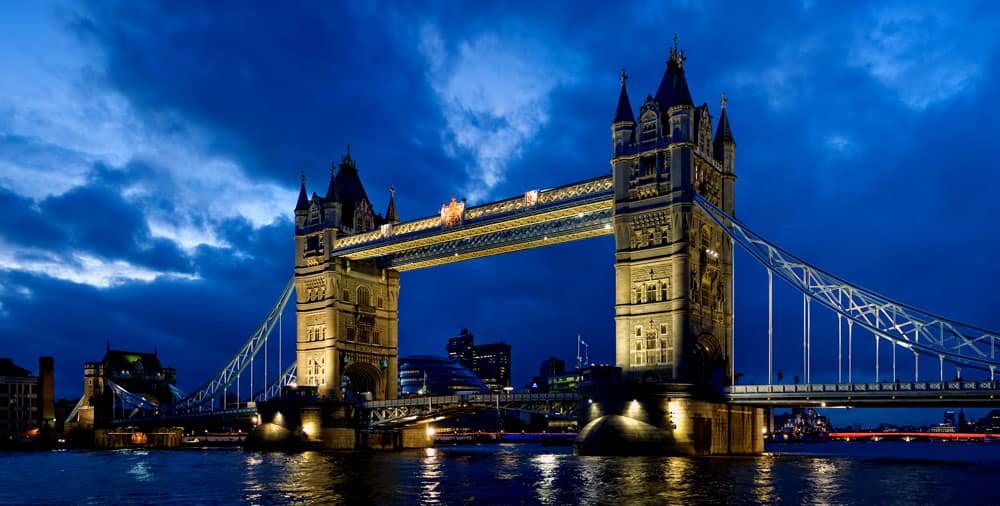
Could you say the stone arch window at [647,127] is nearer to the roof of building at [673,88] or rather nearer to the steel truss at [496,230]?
the roof of building at [673,88]

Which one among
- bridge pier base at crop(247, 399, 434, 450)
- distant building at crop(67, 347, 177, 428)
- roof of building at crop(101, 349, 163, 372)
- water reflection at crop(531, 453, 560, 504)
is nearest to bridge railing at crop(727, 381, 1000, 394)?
water reflection at crop(531, 453, 560, 504)

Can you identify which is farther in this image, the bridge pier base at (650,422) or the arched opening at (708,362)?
the arched opening at (708,362)

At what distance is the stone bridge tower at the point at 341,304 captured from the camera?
310 ft

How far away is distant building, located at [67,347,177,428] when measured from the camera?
13550 centimetres

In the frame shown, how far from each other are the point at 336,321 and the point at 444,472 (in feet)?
133

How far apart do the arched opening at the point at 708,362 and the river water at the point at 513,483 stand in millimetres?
6649

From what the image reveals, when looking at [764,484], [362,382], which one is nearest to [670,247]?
[764,484]

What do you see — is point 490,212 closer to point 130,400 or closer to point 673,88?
point 673,88

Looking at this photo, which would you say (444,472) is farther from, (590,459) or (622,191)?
(622,191)

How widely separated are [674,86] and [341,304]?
131 feet

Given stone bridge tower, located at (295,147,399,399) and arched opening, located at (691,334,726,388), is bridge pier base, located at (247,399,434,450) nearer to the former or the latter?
stone bridge tower, located at (295,147,399,399)

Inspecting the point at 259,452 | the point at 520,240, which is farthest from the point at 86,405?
the point at 520,240

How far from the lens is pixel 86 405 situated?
13762 centimetres

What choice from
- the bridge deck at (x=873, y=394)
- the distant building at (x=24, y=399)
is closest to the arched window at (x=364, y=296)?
the bridge deck at (x=873, y=394)
